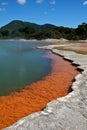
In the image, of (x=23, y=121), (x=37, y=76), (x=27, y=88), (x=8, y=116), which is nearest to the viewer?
(x=23, y=121)

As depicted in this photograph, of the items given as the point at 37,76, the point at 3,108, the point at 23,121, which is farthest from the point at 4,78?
the point at 23,121

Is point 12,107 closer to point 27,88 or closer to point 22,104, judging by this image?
point 22,104

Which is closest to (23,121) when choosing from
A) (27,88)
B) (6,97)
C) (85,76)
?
(6,97)

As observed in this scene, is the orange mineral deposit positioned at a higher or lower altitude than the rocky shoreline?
lower

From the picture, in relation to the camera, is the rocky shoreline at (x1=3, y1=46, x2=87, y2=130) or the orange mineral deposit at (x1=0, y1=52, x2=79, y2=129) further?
the orange mineral deposit at (x1=0, y1=52, x2=79, y2=129)

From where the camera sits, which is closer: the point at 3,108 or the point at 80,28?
the point at 3,108

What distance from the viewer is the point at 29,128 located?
23.4 feet

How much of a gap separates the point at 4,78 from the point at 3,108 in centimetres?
629

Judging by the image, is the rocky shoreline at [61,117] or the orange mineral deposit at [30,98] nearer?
the rocky shoreline at [61,117]

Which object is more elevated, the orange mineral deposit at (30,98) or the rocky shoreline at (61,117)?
the rocky shoreline at (61,117)

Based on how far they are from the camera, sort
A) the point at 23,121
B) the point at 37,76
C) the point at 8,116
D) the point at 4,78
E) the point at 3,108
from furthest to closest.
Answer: the point at 37,76 → the point at 4,78 → the point at 3,108 → the point at 8,116 → the point at 23,121

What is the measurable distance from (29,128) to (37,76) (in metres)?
9.94

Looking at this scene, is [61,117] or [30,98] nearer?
[61,117]

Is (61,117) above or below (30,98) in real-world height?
above
